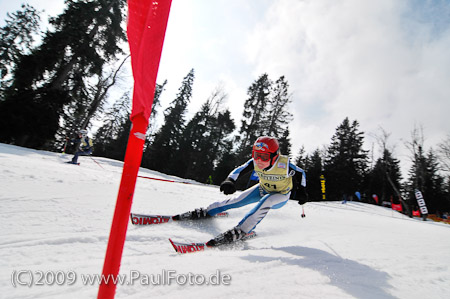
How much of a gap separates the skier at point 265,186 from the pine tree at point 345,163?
30.9 meters

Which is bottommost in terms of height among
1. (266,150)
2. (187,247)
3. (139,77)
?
(187,247)

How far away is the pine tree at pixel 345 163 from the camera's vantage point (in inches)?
1261

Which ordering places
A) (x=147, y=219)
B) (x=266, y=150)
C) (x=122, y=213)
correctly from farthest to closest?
(x=266, y=150) → (x=147, y=219) → (x=122, y=213)

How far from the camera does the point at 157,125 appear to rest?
117 ft

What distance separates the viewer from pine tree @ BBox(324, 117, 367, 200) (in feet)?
105

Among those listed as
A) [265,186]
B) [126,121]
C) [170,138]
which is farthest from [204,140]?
[265,186]

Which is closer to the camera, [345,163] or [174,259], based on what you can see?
[174,259]

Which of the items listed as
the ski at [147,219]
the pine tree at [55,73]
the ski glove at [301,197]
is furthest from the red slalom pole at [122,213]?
the pine tree at [55,73]

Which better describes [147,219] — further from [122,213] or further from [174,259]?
[122,213]

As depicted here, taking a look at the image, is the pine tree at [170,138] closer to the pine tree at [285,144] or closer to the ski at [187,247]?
Result: the pine tree at [285,144]

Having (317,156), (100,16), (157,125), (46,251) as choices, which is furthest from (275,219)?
(317,156)

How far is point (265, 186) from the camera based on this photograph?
3672mm

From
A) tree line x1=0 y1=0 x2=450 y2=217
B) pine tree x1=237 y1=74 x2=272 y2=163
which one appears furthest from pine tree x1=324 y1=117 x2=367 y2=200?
pine tree x1=237 y1=74 x2=272 y2=163

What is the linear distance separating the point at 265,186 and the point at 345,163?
36.0 metres
